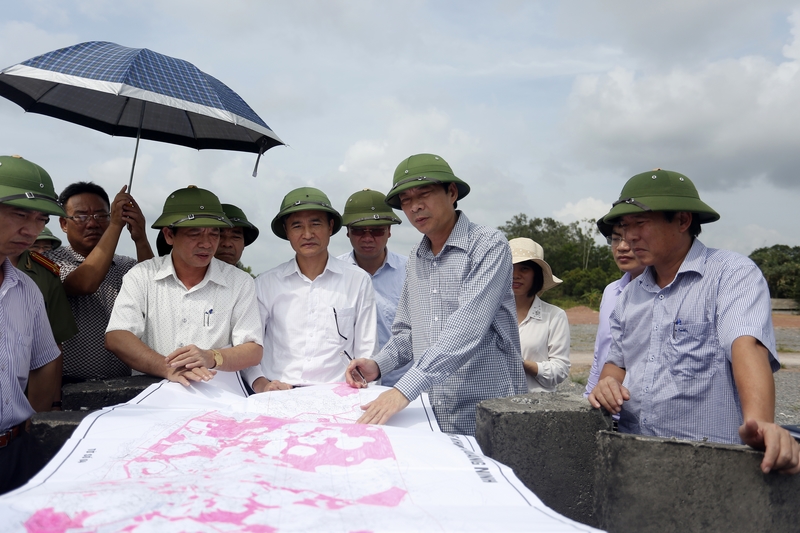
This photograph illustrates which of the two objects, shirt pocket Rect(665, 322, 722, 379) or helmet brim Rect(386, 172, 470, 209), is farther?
helmet brim Rect(386, 172, 470, 209)

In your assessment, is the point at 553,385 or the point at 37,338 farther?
the point at 553,385

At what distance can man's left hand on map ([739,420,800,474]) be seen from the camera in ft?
6.58

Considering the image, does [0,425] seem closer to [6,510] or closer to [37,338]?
[37,338]

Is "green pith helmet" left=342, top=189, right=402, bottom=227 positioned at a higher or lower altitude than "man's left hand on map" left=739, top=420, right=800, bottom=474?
higher

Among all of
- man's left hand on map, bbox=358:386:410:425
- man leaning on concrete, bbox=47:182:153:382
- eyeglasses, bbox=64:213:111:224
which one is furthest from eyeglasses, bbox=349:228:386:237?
man's left hand on map, bbox=358:386:410:425

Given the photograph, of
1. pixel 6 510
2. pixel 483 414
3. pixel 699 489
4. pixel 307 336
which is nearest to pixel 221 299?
pixel 307 336

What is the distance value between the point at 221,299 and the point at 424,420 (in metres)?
1.44

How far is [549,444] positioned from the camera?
2.50 meters

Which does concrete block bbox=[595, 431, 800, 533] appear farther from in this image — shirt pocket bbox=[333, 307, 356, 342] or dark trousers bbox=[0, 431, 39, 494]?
dark trousers bbox=[0, 431, 39, 494]

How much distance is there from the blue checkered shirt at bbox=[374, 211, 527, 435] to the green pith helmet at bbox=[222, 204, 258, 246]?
169 centimetres

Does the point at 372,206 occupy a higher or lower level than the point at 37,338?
higher

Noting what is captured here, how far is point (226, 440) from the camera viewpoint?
2.17 metres

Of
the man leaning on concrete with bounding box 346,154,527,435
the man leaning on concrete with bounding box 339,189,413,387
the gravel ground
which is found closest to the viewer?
the man leaning on concrete with bounding box 346,154,527,435

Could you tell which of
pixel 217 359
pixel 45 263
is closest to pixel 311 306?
pixel 217 359
